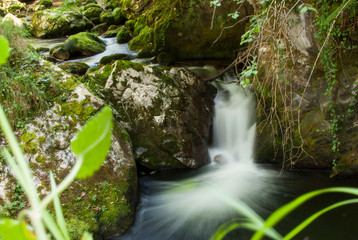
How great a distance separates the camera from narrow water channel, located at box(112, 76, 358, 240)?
384cm

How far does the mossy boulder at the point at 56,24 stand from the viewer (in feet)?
44.2

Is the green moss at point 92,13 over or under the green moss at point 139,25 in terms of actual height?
over

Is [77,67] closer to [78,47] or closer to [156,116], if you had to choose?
[78,47]

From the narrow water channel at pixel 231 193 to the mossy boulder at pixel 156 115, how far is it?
0.34m

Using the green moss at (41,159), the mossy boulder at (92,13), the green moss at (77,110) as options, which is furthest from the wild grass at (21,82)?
the mossy boulder at (92,13)

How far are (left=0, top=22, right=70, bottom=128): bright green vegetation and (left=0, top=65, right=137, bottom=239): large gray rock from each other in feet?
0.62

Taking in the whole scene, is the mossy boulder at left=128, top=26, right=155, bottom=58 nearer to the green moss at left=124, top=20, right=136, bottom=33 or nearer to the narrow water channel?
the green moss at left=124, top=20, right=136, bottom=33

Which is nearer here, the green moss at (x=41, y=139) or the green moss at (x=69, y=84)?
the green moss at (x=41, y=139)

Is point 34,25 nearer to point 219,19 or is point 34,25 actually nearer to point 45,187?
point 219,19

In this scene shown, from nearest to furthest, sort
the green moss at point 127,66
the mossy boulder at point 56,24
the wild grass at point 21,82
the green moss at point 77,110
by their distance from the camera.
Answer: the wild grass at point 21,82, the green moss at point 77,110, the green moss at point 127,66, the mossy boulder at point 56,24

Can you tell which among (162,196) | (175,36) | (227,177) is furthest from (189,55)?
(162,196)

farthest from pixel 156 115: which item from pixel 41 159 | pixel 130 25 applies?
pixel 130 25

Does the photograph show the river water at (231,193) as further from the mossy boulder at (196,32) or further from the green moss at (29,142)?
the mossy boulder at (196,32)

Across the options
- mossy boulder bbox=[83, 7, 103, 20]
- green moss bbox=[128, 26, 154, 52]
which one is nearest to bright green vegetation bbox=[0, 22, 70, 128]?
green moss bbox=[128, 26, 154, 52]
